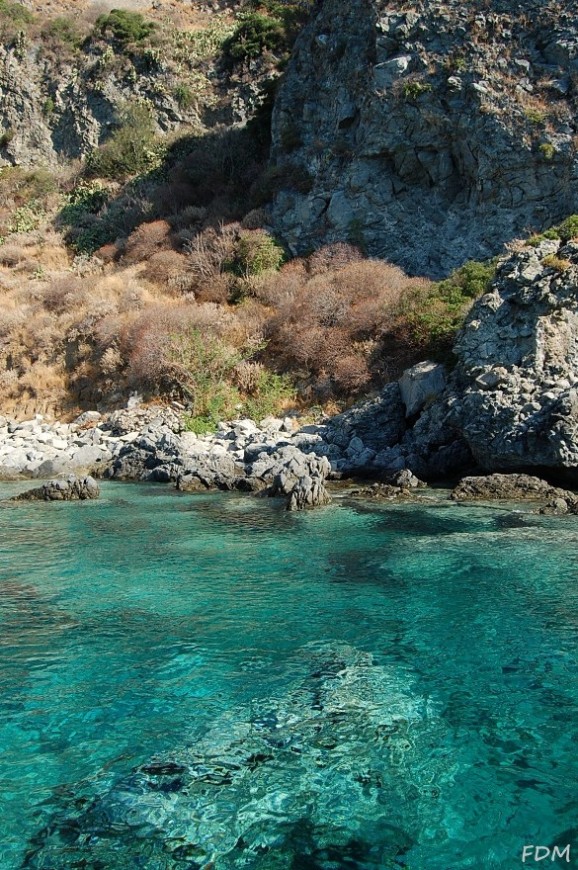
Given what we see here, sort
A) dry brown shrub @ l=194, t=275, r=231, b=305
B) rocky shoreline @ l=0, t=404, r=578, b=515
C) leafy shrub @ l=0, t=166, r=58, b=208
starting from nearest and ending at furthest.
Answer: rocky shoreline @ l=0, t=404, r=578, b=515, dry brown shrub @ l=194, t=275, r=231, b=305, leafy shrub @ l=0, t=166, r=58, b=208

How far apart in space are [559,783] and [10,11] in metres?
53.7

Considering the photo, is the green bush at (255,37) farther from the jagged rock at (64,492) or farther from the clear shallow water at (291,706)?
the clear shallow water at (291,706)

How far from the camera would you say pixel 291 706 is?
447 cm

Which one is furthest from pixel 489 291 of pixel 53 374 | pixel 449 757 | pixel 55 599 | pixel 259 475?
pixel 53 374

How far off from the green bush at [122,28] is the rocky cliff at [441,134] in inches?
727

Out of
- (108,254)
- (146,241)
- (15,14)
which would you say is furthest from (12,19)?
(146,241)

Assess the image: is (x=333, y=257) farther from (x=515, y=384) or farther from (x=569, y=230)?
(x=515, y=384)

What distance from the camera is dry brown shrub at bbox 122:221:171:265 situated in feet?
96.5

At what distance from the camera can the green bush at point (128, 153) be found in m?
36.8

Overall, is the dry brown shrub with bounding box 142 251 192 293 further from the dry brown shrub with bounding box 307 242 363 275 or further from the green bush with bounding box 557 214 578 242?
the green bush with bounding box 557 214 578 242

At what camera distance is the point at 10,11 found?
142ft

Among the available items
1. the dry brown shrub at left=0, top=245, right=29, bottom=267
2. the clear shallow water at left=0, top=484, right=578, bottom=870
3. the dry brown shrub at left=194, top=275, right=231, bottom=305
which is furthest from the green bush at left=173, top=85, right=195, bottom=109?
the clear shallow water at left=0, top=484, right=578, bottom=870

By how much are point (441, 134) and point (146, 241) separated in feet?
44.2

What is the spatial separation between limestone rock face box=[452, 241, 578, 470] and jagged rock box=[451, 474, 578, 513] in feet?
1.50
